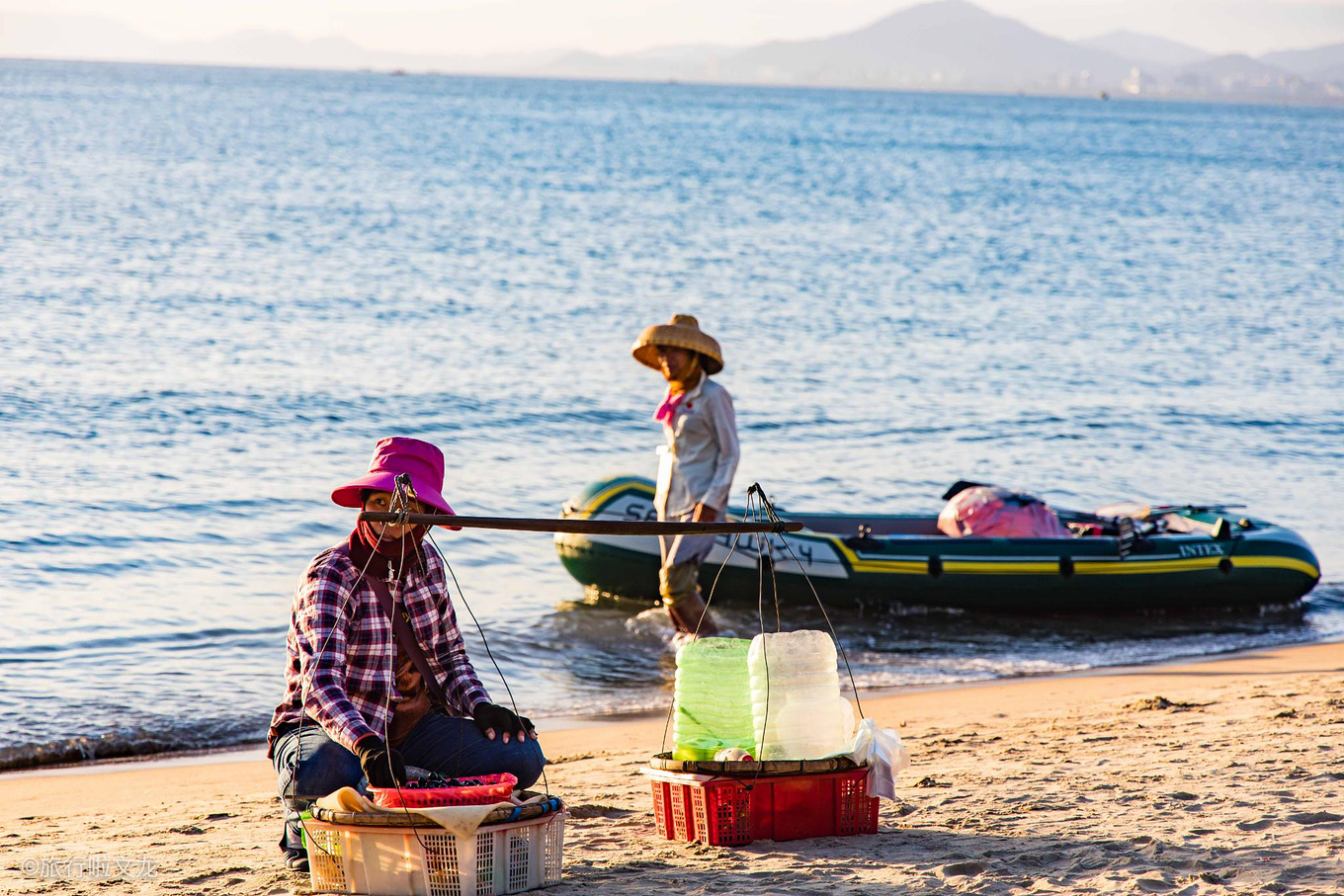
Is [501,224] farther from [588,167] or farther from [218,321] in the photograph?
[588,167]

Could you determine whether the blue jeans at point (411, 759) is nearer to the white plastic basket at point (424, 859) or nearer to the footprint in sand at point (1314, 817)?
the white plastic basket at point (424, 859)

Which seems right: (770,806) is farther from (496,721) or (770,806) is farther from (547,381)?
(547,381)

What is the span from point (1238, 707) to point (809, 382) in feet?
39.2

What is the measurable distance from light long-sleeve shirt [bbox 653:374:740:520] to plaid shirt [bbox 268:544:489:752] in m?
2.98

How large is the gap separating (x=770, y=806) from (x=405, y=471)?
1.55 metres

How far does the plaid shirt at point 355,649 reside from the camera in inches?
148

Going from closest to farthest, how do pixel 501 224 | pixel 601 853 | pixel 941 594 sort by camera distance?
1. pixel 601 853
2. pixel 941 594
3. pixel 501 224

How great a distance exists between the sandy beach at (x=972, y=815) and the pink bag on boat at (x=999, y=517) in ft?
9.35

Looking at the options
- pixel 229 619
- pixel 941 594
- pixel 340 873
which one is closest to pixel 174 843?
pixel 340 873

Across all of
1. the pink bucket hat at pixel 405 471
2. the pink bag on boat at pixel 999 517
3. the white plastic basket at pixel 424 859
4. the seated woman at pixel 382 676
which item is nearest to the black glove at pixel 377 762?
the seated woman at pixel 382 676

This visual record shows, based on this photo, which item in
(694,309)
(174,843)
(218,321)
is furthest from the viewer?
(694,309)

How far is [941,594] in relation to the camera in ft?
31.7

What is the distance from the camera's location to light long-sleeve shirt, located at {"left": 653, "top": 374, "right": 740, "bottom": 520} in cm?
696

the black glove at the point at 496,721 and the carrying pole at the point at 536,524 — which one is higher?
the carrying pole at the point at 536,524
